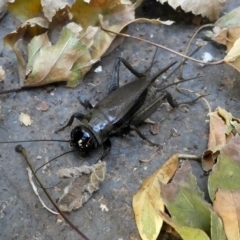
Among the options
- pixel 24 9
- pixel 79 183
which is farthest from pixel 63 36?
pixel 79 183

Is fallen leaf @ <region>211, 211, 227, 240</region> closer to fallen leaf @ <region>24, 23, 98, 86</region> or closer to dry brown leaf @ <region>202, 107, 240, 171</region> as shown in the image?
dry brown leaf @ <region>202, 107, 240, 171</region>

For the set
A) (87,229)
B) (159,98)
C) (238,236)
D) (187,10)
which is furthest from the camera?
(187,10)

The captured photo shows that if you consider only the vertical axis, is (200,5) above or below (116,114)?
above

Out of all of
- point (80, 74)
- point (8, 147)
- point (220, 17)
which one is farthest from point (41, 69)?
point (220, 17)

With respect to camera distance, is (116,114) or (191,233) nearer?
(191,233)

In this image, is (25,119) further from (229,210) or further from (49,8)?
(229,210)

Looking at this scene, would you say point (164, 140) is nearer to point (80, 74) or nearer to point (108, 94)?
point (108, 94)


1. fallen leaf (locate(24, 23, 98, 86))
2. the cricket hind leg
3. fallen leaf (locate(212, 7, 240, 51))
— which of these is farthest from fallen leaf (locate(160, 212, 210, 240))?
fallen leaf (locate(212, 7, 240, 51))
